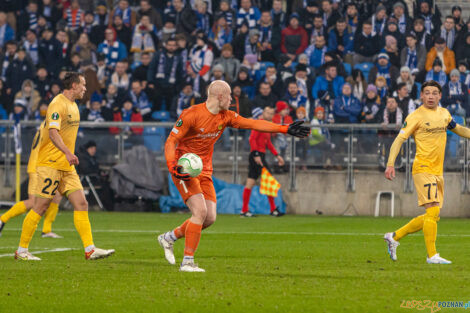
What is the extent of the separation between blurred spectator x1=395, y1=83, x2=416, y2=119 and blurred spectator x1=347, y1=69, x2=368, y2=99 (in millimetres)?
1100

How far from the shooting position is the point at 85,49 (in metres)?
26.9

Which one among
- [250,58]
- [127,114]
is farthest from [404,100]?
[127,114]

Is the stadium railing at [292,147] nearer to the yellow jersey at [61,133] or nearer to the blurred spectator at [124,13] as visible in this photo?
the blurred spectator at [124,13]

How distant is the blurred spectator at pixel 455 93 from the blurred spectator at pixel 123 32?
29.4 ft

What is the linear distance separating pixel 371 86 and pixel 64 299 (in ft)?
52.8

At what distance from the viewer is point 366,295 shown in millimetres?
8492

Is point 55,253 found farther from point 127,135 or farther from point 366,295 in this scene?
point 127,135

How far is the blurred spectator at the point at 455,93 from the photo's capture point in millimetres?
23016

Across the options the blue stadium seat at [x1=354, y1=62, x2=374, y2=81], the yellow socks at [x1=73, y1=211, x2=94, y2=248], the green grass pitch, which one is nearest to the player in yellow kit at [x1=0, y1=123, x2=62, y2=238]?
the green grass pitch

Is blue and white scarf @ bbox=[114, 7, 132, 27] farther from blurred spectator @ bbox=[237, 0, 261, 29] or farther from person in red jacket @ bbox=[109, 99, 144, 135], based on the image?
person in red jacket @ bbox=[109, 99, 144, 135]

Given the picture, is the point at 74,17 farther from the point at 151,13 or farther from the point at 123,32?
the point at 151,13

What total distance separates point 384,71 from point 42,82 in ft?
29.5

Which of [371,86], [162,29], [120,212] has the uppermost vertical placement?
[162,29]

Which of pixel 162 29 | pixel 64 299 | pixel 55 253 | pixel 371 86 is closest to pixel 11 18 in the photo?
pixel 162 29
